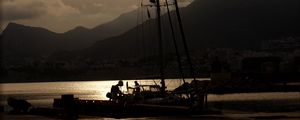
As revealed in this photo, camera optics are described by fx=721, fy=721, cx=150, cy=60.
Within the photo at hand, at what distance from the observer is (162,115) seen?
57.3 meters

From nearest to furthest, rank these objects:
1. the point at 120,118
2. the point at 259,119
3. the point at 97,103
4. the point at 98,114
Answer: the point at 259,119 < the point at 120,118 < the point at 98,114 < the point at 97,103

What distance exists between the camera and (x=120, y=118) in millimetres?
54688

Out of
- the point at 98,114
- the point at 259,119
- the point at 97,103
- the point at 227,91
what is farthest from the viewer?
the point at 227,91

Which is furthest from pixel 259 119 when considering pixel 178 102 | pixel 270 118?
pixel 178 102

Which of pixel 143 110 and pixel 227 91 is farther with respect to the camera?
pixel 227 91

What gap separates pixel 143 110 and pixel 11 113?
11477 millimetres

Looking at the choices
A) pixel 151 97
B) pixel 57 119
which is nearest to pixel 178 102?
pixel 151 97

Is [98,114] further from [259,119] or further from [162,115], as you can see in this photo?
[259,119]

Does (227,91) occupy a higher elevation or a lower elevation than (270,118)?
higher

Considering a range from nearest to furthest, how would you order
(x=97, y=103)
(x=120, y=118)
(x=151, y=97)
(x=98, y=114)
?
(x=120, y=118), (x=98, y=114), (x=97, y=103), (x=151, y=97)

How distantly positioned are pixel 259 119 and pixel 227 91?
99.1m

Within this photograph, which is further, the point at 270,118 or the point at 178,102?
the point at 178,102

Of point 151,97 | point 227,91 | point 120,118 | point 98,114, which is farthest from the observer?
point 227,91

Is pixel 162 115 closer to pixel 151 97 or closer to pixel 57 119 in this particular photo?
pixel 57 119
